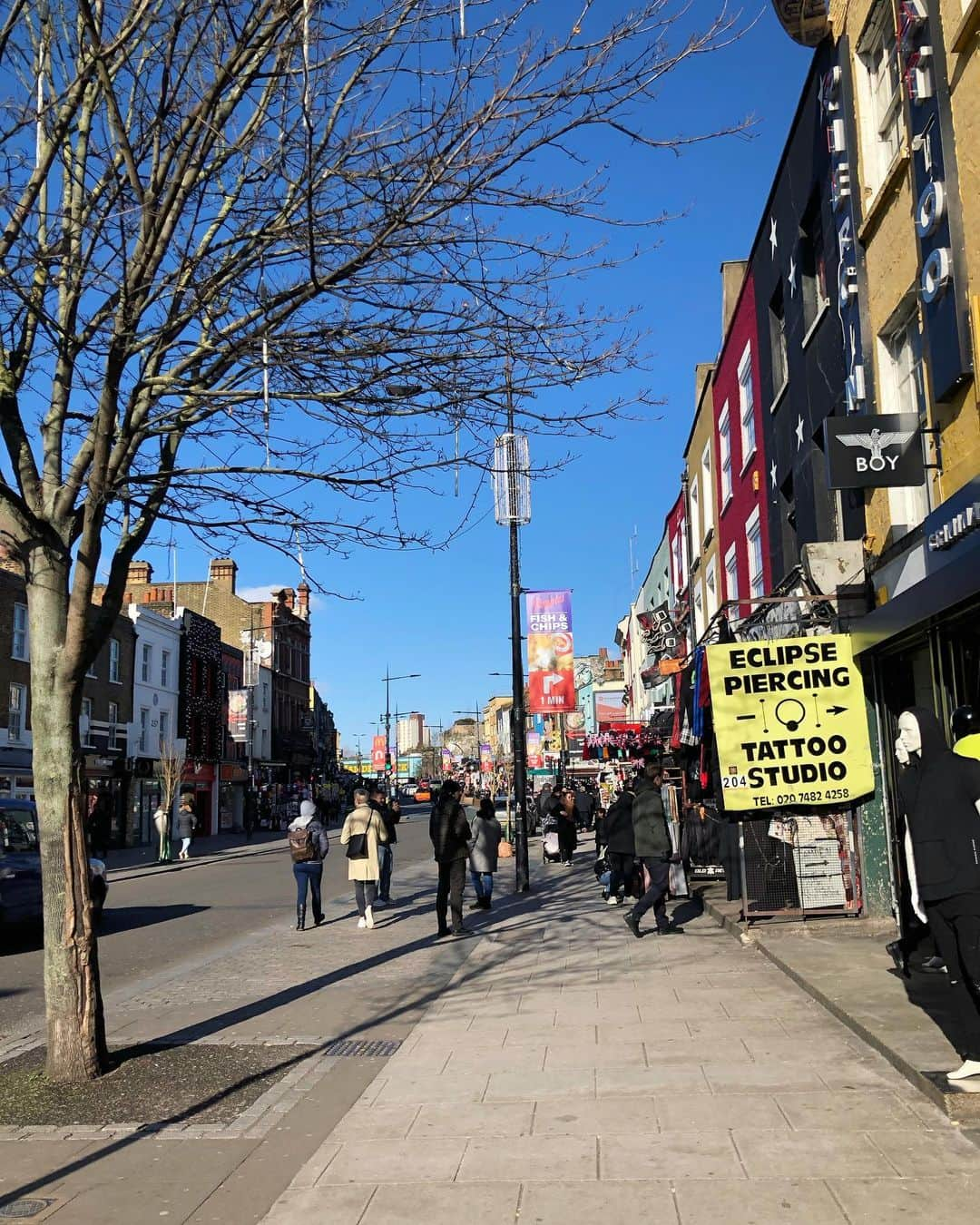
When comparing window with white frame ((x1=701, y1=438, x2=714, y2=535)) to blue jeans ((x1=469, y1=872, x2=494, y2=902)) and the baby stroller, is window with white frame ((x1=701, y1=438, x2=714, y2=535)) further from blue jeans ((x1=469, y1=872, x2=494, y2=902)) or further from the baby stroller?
blue jeans ((x1=469, y1=872, x2=494, y2=902))

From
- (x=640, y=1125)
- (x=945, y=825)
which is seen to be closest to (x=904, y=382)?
(x=945, y=825)

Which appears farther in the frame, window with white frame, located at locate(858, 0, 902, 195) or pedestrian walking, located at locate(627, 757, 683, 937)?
pedestrian walking, located at locate(627, 757, 683, 937)

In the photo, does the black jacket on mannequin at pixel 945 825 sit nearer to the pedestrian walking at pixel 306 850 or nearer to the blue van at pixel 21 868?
the pedestrian walking at pixel 306 850

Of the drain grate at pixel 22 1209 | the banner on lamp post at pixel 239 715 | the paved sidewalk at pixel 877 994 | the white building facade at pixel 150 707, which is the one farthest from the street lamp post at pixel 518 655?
the banner on lamp post at pixel 239 715

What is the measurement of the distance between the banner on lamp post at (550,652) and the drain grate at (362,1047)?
16577mm

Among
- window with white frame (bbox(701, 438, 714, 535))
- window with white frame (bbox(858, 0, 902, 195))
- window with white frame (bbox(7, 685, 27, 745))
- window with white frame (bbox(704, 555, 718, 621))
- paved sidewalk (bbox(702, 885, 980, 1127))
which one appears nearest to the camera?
paved sidewalk (bbox(702, 885, 980, 1127))

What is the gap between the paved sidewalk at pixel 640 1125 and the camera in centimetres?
427

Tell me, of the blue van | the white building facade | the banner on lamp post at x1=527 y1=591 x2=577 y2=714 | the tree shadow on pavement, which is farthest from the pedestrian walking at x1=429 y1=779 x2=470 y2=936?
the white building facade

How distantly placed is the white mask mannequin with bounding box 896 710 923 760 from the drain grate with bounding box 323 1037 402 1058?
13.3ft

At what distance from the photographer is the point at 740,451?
1947cm

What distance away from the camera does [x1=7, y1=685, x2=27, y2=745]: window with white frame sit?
98.4 ft

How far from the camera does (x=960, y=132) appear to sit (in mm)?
8258

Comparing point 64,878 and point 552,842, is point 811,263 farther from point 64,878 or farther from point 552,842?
point 552,842

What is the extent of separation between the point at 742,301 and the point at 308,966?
42.7ft
